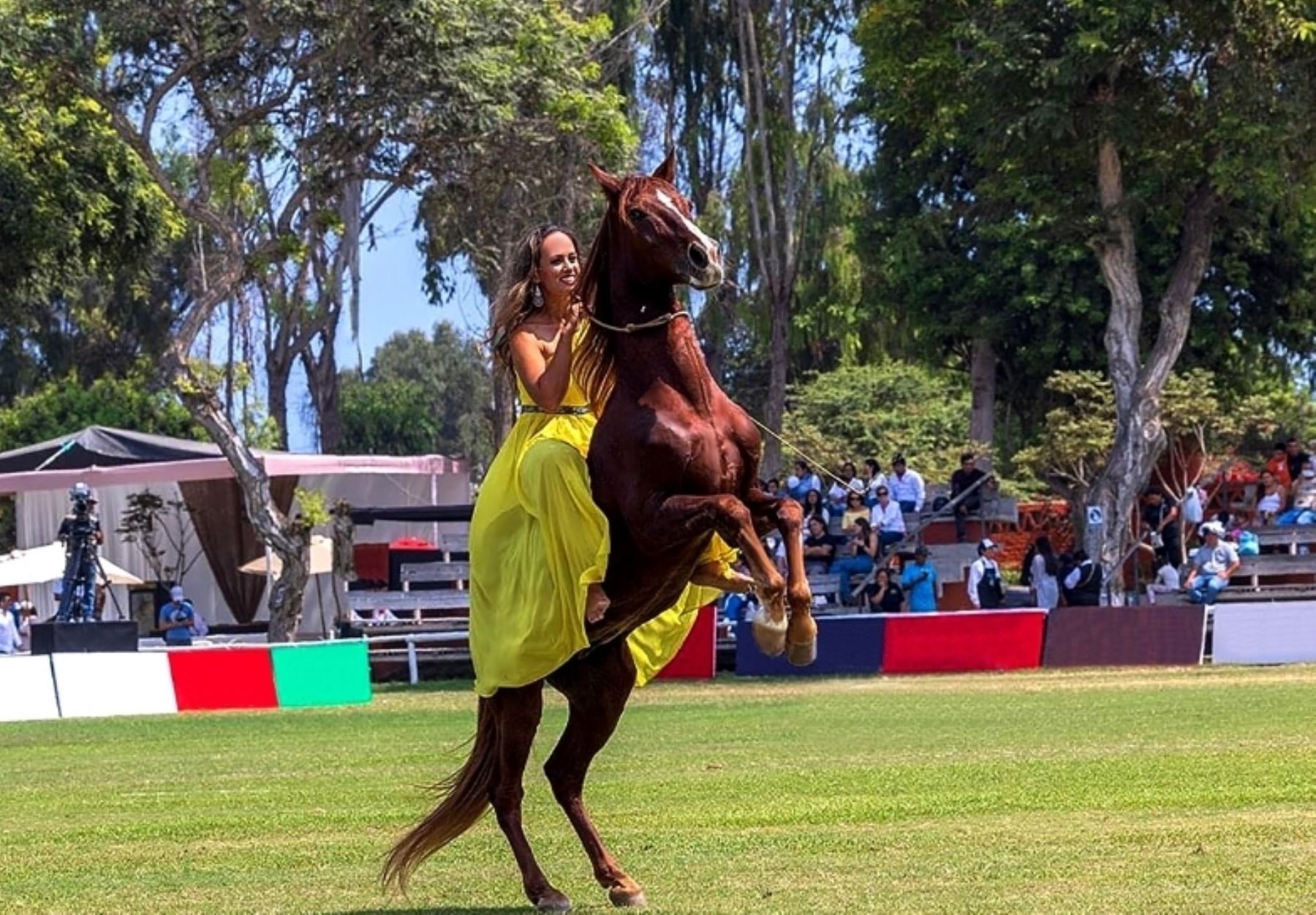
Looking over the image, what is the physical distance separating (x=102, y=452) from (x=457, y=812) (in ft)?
110

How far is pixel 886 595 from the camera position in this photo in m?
28.5

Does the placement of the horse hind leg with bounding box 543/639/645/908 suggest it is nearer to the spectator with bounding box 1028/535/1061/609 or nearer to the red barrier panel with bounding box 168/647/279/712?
the red barrier panel with bounding box 168/647/279/712

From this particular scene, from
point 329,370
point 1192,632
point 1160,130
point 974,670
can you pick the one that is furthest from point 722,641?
point 329,370

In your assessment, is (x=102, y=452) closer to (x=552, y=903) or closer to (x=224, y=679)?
(x=224, y=679)

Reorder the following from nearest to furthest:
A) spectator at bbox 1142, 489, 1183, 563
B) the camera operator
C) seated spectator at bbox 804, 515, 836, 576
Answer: the camera operator
seated spectator at bbox 804, 515, 836, 576
spectator at bbox 1142, 489, 1183, 563

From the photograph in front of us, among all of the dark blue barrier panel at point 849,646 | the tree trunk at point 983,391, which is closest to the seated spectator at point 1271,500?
the dark blue barrier panel at point 849,646

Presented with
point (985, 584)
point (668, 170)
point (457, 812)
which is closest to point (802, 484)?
point (985, 584)

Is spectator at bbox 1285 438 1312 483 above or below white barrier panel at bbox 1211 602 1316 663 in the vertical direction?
above

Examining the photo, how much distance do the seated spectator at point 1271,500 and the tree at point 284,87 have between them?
40.7ft

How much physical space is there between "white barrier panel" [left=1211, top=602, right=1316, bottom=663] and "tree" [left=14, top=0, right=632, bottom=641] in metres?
12.4

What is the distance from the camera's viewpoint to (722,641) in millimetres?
28250

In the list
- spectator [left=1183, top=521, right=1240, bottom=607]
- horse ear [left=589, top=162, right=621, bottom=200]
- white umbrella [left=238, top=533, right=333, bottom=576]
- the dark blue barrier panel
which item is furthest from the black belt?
white umbrella [left=238, top=533, right=333, bottom=576]

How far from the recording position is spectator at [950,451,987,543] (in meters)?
32.2

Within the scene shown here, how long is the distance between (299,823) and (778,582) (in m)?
4.94
